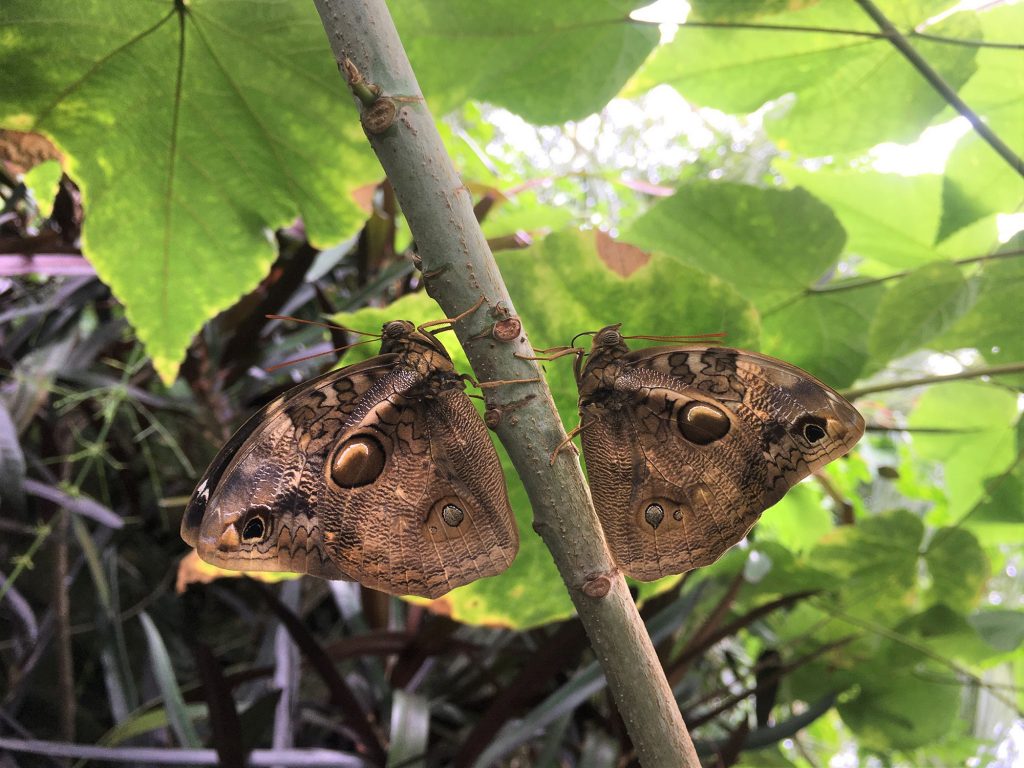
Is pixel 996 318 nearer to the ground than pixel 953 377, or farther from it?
farther from it

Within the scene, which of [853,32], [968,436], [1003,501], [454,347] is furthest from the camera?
[968,436]

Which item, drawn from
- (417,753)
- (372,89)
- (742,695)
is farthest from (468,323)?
(742,695)

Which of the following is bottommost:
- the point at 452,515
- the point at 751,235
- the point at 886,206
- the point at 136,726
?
the point at 136,726

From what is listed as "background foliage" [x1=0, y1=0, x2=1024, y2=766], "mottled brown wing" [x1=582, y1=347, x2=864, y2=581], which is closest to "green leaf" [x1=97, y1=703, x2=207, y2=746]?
"background foliage" [x1=0, y1=0, x2=1024, y2=766]

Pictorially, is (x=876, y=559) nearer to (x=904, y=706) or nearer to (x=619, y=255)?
(x=904, y=706)

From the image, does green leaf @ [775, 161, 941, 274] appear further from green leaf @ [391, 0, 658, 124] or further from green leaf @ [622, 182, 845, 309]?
green leaf @ [391, 0, 658, 124]

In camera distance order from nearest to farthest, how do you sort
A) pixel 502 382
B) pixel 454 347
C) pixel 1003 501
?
pixel 502 382 < pixel 454 347 < pixel 1003 501

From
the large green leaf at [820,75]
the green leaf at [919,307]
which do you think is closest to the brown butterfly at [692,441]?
the green leaf at [919,307]

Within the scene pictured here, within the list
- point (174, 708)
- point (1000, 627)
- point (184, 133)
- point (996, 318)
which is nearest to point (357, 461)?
point (184, 133)
